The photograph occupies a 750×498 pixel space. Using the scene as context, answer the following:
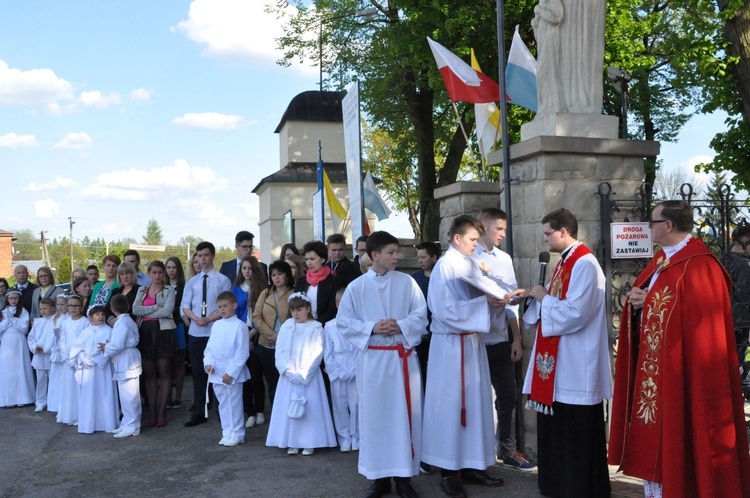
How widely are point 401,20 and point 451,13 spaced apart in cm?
173

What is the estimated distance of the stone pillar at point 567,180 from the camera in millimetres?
6293

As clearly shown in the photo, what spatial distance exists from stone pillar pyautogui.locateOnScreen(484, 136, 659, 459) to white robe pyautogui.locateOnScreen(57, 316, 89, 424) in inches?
215

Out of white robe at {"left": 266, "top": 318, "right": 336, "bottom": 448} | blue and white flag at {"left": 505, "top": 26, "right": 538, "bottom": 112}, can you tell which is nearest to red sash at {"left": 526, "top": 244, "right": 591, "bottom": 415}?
white robe at {"left": 266, "top": 318, "right": 336, "bottom": 448}

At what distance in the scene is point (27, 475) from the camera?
22.5 ft

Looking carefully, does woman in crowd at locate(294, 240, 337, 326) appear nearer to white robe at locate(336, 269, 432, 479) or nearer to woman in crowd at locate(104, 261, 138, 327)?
white robe at locate(336, 269, 432, 479)

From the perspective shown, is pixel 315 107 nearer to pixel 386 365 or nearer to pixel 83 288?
pixel 83 288

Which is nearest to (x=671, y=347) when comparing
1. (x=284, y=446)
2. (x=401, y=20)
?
(x=284, y=446)

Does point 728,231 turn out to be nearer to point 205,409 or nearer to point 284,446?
point 284,446

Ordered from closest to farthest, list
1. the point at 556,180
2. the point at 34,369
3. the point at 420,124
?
the point at 556,180, the point at 34,369, the point at 420,124

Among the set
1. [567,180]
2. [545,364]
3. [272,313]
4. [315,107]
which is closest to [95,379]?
[272,313]

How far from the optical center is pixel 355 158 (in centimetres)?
948

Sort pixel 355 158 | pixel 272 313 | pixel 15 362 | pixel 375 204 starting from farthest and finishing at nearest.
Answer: pixel 375 204 → pixel 15 362 → pixel 355 158 → pixel 272 313

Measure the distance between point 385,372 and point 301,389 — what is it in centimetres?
198

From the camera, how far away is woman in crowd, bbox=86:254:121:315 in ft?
31.4
